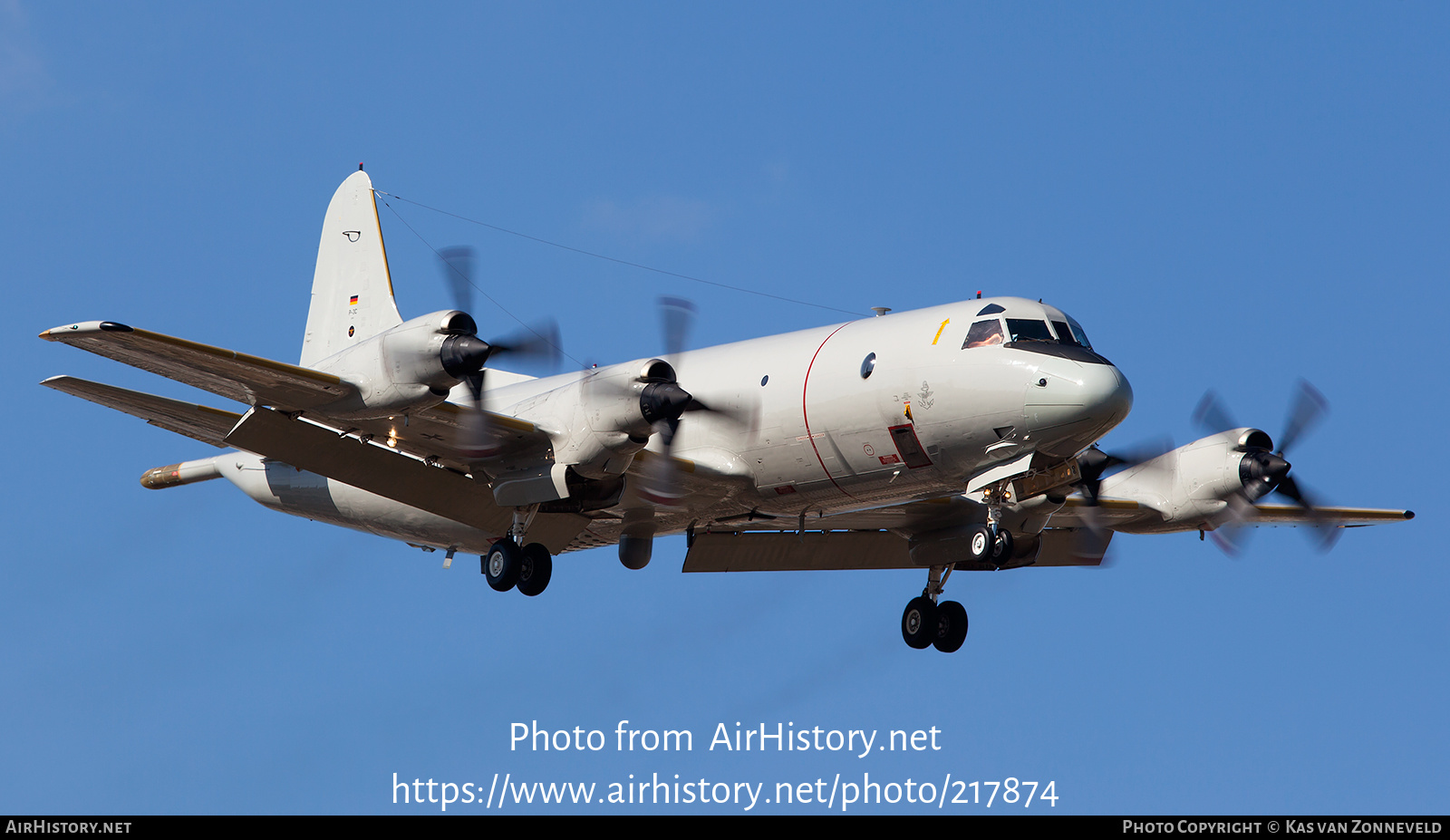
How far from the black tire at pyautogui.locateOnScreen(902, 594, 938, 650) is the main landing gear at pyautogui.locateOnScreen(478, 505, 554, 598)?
21.6 feet

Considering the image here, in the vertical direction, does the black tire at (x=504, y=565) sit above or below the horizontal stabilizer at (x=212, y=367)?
below

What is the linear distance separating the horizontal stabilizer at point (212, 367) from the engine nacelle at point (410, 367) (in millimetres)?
262

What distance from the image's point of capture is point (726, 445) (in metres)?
23.0

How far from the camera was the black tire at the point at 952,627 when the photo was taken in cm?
2580

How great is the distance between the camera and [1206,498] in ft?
85.7

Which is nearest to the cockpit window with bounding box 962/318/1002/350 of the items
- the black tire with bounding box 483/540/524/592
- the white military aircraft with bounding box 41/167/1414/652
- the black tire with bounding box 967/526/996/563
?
the white military aircraft with bounding box 41/167/1414/652

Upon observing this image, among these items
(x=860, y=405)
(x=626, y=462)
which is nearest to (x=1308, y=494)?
(x=860, y=405)

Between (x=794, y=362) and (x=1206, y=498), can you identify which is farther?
(x=1206, y=498)

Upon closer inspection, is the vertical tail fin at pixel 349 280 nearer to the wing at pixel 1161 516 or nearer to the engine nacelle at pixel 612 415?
the engine nacelle at pixel 612 415

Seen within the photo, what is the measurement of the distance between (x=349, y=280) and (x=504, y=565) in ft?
24.5

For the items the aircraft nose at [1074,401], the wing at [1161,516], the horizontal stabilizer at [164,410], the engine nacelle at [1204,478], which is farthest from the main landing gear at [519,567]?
the engine nacelle at [1204,478]

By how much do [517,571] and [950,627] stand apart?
7607 millimetres

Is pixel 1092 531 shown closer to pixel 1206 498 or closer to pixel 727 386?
pixel 1206 498

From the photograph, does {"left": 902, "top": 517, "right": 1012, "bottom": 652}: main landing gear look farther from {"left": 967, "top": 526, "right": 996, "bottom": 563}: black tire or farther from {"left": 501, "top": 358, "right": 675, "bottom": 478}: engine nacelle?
{"left": 501, "top": 358, "right": 675, "bottom": 478}: engine nacelle
